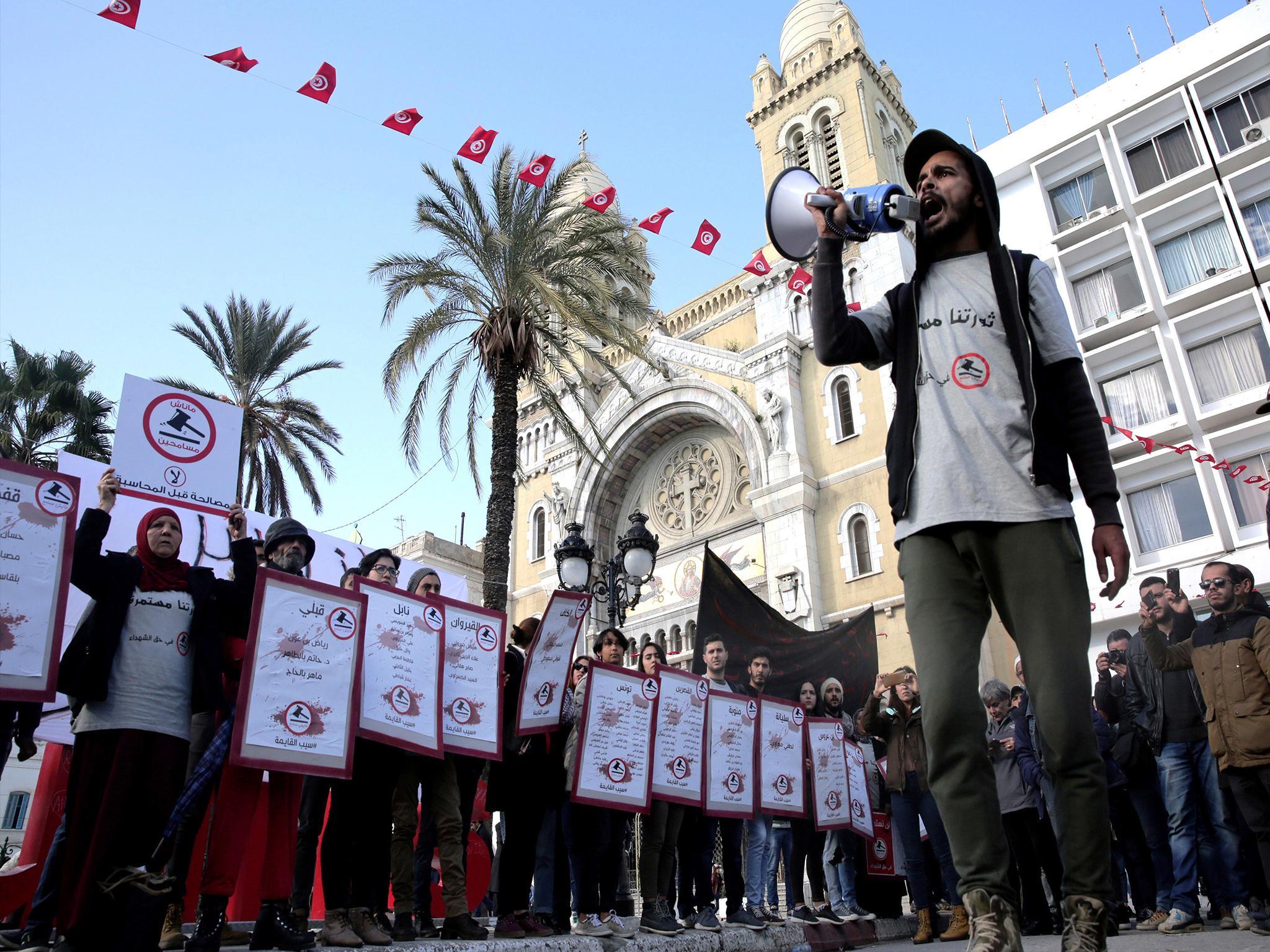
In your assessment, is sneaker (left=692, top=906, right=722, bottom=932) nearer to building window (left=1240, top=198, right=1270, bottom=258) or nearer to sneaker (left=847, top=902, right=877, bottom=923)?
sneaker (left=847, top=902, right=877, bottom=923)

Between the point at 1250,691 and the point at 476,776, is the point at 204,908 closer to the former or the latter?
the point at 476,776

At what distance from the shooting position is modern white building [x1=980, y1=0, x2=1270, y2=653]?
1802 cm

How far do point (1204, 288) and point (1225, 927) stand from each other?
16.7m

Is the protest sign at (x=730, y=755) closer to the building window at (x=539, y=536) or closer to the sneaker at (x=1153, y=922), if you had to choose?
the sneaker at (x=1153, y=922)

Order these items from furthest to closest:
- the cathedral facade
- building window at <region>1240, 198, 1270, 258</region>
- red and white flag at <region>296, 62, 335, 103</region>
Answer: the cathedral facade
building window at <region>1240, 198, 1270, 258</region>
red and white flag at <region>296, 62, 335, 103</region>

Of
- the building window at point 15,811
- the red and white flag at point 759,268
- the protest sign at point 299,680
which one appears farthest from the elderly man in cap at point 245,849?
the building window at point 15,811

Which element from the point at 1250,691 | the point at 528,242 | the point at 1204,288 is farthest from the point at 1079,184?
the point at 1250,691

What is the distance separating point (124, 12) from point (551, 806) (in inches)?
341

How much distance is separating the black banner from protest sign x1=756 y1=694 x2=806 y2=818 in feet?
14.8

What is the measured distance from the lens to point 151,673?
3.95 metres

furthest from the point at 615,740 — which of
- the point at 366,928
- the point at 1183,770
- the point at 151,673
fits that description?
the point at 1183,770

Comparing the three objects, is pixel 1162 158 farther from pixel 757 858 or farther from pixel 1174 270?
pixel 757 858

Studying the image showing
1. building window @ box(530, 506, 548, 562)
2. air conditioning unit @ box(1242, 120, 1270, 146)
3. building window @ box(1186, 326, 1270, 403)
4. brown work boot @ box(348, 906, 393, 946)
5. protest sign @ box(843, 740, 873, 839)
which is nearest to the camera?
brown work boot @ box(348, 906, 393, 946)

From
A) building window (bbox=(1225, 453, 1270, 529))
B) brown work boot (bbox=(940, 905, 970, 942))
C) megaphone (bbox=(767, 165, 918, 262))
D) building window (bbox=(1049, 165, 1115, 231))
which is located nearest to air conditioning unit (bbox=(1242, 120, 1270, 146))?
building window (bbox=(1049, 165, 1115, 231))
